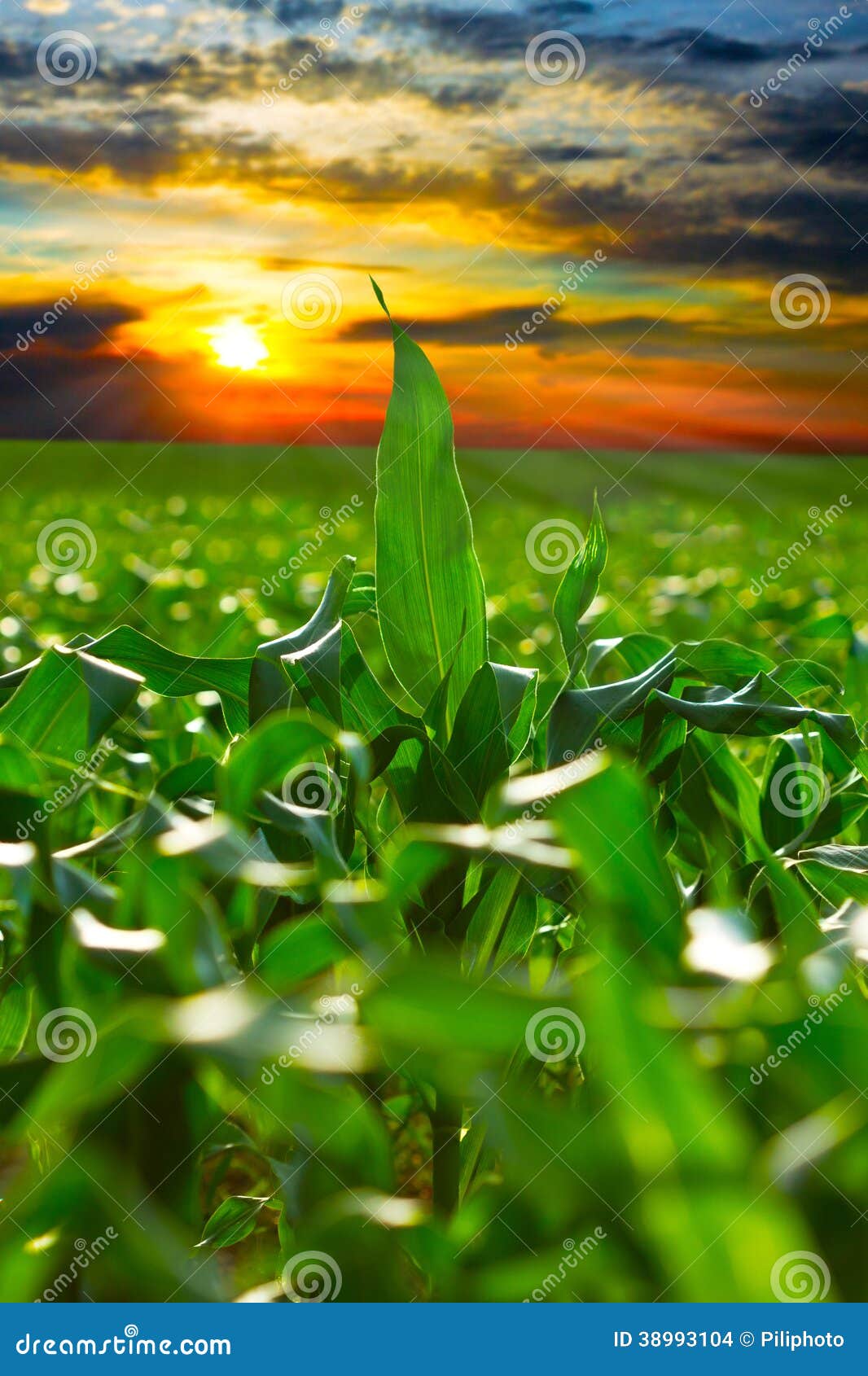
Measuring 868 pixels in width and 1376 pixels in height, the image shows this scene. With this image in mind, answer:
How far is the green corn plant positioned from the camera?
1.09 ft

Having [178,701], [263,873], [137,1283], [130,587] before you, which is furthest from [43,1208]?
[130,587]

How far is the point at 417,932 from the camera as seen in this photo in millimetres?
577

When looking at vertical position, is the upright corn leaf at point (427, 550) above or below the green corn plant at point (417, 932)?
above

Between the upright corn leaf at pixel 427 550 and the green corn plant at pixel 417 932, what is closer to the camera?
the green corn plant at pixel 417 932

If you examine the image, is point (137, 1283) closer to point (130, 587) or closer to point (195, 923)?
point (195, 923)

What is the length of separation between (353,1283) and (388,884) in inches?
5.7

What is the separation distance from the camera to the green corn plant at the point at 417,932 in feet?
1.09

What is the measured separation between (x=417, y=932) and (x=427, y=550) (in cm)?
24

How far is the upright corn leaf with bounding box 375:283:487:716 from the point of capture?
2.21ft

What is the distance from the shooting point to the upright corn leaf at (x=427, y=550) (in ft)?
2.21

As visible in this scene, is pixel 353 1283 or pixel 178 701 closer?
pixel 353 1283

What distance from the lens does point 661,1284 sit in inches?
13.5

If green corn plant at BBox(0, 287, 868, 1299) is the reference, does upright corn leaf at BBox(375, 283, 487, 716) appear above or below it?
above

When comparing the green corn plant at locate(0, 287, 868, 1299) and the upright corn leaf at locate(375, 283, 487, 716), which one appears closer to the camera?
the green corn plant at locate(0, 287, 868, 1299)
